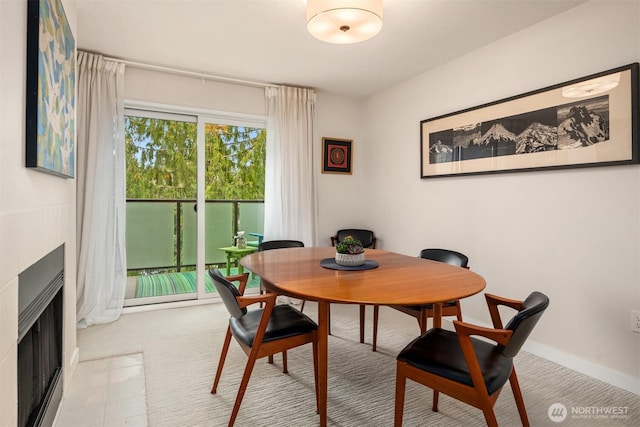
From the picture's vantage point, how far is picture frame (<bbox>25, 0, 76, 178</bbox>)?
4.08ft

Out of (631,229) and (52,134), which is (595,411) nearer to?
(631,229)

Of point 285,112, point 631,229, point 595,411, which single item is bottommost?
point 595,411

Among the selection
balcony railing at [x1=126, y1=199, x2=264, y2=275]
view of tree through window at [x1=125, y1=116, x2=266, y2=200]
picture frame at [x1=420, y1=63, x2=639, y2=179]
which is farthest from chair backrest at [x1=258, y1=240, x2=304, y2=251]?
picture frame at [x1=420, y1=63, x2=639, y2=179]

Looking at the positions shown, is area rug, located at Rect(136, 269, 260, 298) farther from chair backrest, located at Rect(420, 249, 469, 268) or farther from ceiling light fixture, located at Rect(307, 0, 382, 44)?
ceiling light fixture, located at Rect(307, 0, 382, 44)

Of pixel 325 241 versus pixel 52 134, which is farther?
pixel 325 241

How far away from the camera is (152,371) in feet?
7.48

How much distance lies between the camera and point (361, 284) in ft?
5.50

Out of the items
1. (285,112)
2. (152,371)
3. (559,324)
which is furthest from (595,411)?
(285,112)

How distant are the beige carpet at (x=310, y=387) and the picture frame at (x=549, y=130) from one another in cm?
144

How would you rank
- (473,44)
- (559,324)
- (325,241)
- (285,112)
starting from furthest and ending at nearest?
1. (325,241)
2. (285,112)
3. (473,44)
4. (559,324)

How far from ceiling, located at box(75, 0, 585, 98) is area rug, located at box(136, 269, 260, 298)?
7.18 feet

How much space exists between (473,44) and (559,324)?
2315mm

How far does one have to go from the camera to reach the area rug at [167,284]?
365cm

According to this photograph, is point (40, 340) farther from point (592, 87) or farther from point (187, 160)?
point (592, 87)
